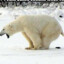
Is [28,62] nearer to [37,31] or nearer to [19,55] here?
[19,55]

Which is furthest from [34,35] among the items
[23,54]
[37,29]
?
[23,54]

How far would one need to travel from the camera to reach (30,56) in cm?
675

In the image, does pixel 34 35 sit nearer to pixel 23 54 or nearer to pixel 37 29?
pixel 37 29

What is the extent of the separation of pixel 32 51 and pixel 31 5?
12.4m

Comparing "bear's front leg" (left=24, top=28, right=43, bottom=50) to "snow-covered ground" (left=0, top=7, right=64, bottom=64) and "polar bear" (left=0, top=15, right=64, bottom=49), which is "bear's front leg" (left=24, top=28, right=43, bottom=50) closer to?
"polar bear" (left=0, top=15, right=64, bottom=49)

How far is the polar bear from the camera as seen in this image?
7.76m

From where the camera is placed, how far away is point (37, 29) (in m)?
7.79

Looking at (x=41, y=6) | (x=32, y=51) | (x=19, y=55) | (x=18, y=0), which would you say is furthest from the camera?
(x=18, y=0)

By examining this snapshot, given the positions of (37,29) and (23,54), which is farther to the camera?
(37,29)

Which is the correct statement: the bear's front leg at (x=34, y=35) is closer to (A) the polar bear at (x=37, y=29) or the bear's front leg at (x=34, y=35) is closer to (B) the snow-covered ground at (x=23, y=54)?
(A) the polar bear at (x=37, y=29)

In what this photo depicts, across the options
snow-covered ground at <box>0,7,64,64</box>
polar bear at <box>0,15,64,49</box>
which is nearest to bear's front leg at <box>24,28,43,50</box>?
polar bear at <box>0,15,64,49</box>

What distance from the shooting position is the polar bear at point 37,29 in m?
7.76

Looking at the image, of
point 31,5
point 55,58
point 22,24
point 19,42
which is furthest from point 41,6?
point 55,58

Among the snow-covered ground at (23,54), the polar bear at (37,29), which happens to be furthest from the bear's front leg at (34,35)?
the snow-covered ground at (23,54)
